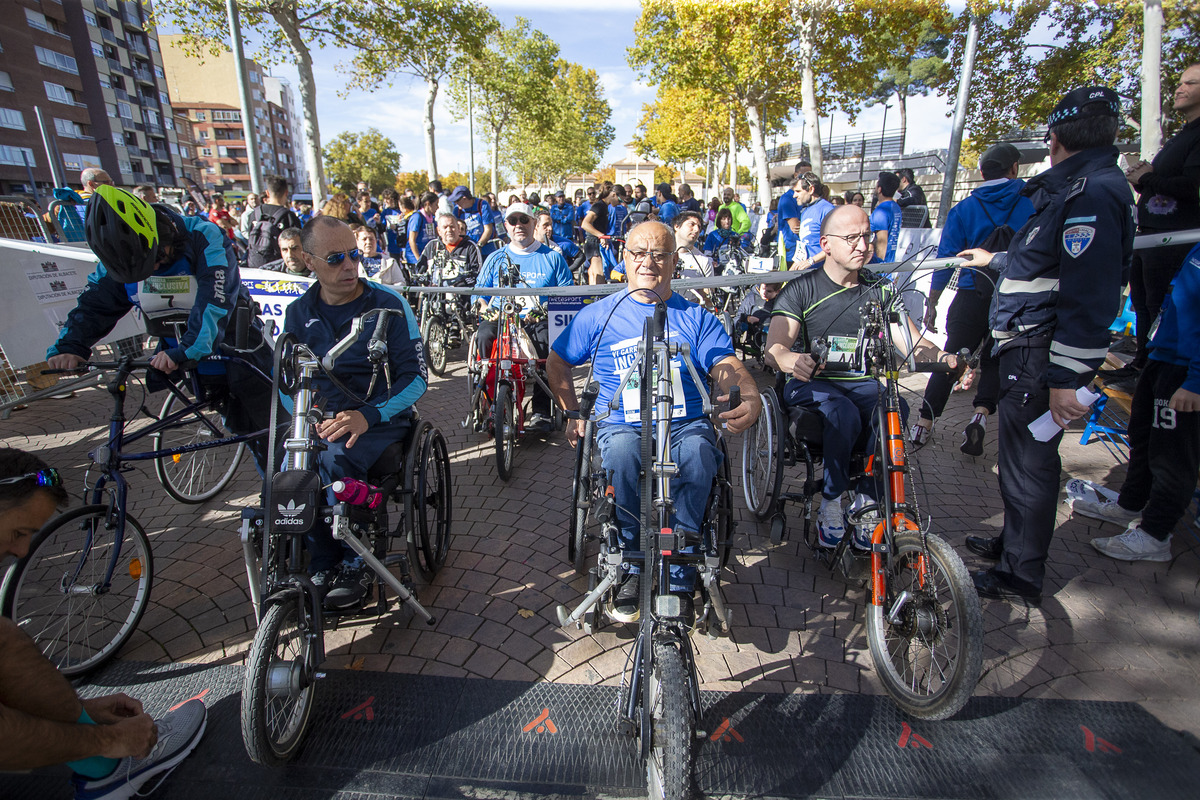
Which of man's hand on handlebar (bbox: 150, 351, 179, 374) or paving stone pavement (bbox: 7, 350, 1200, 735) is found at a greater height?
man's hand on handlebar (bbox: 150, 351, 179, 374)

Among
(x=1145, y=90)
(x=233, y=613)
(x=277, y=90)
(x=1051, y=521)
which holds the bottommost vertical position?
(x=233, y=613)

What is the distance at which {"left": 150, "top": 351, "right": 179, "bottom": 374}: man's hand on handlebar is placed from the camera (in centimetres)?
311

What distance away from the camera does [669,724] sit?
1770 mm

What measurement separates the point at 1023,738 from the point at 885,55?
979 inches

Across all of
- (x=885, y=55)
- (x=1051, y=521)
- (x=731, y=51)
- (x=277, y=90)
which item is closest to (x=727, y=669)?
(x=1051, y=521)

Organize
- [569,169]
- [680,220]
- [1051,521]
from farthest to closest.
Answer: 1. [569,169]
2. [680,220]
3. [1051,521]

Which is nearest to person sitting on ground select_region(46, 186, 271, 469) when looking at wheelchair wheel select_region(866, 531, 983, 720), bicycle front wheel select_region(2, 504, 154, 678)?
bicycle front wheel select_region(2, 504, 154, 678)

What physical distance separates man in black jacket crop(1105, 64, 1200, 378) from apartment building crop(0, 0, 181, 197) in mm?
43337

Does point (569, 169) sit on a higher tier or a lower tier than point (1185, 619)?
higher

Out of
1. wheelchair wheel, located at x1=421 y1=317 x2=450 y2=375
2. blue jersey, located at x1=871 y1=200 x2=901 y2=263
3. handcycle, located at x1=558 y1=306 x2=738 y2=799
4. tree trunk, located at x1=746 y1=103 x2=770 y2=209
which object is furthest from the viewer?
tree trunk, located at x1=746 y1=103 x2=770 y2=209

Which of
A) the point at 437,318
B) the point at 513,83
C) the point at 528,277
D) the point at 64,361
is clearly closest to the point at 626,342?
the point at 64,361

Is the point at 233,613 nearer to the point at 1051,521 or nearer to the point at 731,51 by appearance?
the point at 1051,521

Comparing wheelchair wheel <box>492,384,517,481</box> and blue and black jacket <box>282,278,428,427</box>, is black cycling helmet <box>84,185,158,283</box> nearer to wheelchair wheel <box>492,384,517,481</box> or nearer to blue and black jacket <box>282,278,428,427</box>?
blue and black jacket <box>282,278,428,427</box>

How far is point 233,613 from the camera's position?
3002mm
